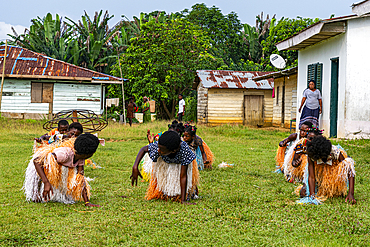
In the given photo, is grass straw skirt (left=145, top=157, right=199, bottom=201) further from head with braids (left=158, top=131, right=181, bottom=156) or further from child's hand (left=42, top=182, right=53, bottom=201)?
child's hand (left=42, top=182, right=53, bottom=201)

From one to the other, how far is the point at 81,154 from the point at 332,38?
400 inches

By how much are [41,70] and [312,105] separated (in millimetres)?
14758

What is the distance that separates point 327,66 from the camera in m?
12.7

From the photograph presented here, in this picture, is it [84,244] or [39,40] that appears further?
[39,40]

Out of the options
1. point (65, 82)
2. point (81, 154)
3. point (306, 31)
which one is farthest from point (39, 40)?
point (81, 154)

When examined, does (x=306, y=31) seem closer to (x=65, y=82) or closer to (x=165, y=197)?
(x=165, y=197)

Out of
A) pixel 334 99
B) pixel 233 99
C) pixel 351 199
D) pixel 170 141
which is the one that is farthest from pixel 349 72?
pixel 233 99

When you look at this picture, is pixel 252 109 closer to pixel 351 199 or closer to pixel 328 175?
pixel 328 175

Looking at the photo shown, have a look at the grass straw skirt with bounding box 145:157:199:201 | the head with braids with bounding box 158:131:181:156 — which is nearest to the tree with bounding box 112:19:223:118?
the grass straw skirt with bounding box 145:157:199:201

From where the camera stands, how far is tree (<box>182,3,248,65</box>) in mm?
36406

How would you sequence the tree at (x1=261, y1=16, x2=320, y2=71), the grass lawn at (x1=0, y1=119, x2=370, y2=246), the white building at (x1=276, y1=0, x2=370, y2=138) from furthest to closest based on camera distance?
the tree at (x1=261, y1=16, x2=320, y2=71) < the white building at (x1=276, y1=0, x2=370, y2=138) < the grass lawn at (x1=0, y1=119, x2=370, y2=246)

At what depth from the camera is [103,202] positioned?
4867 millimetres

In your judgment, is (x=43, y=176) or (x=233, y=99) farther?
(x=233, y=99)

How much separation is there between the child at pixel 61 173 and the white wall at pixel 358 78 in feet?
29.2
